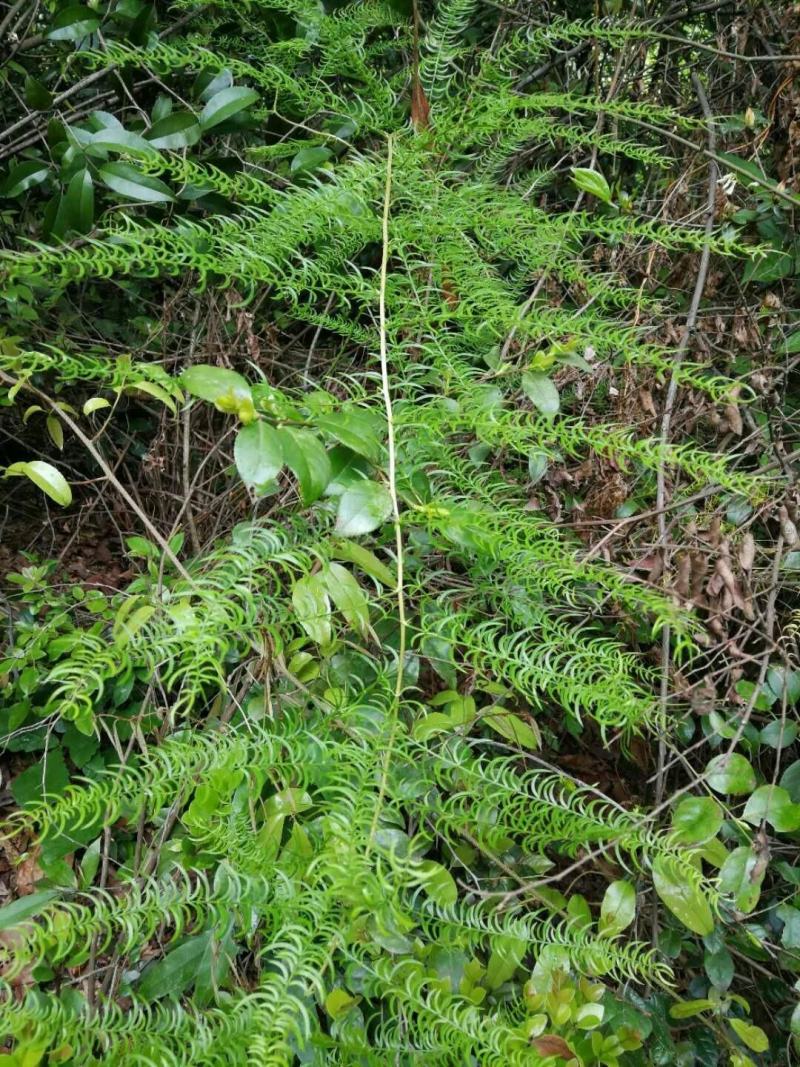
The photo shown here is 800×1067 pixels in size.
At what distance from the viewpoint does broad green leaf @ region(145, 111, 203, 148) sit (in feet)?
4.12

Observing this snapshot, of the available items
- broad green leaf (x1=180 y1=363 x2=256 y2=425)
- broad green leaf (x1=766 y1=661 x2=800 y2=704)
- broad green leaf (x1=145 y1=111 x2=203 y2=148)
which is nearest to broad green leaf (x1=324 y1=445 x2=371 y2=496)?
broad green leaf (x1=180 y1=363 x2=256 y2=425)

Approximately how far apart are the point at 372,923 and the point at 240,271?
0.70 m

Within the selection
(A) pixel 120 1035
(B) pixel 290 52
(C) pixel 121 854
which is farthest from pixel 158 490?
(A) pixel 120 1035

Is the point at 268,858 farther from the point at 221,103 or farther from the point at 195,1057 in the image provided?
the point at 221,103

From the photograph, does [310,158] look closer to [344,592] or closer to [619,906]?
[344,592]

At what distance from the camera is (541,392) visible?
3.16 feet

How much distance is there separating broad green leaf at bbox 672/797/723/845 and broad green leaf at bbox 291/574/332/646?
0.52 m

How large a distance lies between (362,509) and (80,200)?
84cm

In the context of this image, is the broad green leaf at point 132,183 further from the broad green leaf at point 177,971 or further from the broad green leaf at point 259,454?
the broad green leaf at point 177,971

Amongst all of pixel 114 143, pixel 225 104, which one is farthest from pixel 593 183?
pixel 114 143

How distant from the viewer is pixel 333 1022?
0.82 metres

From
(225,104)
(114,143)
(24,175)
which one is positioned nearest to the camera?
(114,143)

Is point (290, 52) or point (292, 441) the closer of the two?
point (292, 441)

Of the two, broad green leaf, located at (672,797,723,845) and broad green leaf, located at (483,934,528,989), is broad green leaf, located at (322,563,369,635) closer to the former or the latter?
broad green leaf, located at (483,934,528,989)
